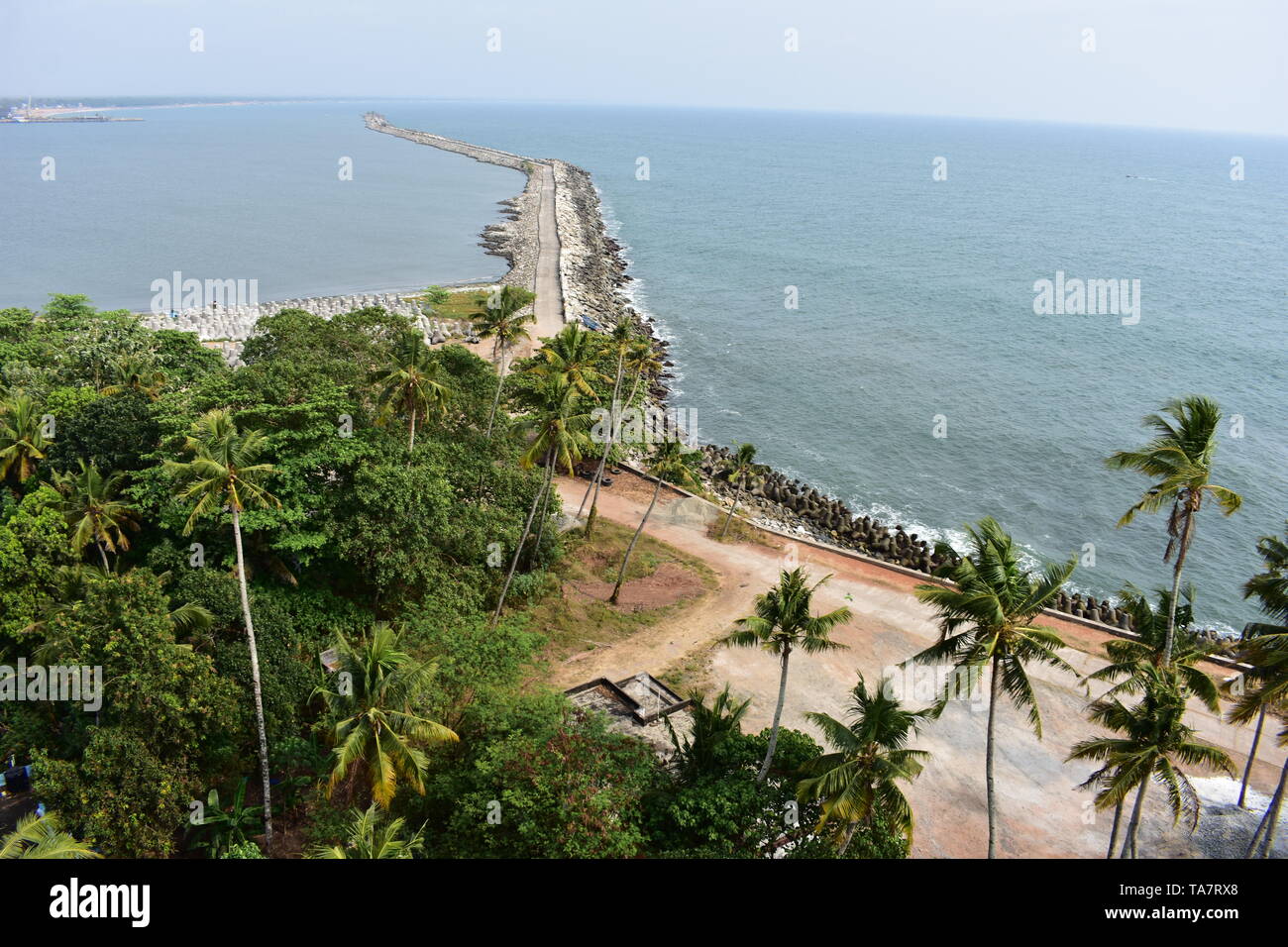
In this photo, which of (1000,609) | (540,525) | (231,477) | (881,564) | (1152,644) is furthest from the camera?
Result: (881,564)

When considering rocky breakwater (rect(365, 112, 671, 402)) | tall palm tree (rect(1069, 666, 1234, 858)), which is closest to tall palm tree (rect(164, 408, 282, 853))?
tall palm tree (rect(1069, 666, 1234, 858))

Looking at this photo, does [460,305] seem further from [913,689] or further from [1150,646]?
[1150,646]

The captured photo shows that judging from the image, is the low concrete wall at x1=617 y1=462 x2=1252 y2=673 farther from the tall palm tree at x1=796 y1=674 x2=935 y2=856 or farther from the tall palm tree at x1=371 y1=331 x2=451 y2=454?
the tall palm tree at x1=371 y1=331 x2=451 y2=454

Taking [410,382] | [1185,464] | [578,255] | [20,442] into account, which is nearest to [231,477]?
[410,382]
